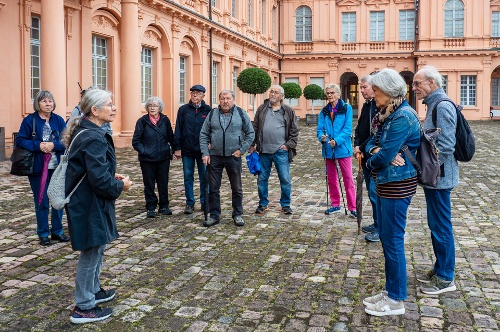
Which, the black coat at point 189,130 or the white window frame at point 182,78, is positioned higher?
the white window frame at point 182,78

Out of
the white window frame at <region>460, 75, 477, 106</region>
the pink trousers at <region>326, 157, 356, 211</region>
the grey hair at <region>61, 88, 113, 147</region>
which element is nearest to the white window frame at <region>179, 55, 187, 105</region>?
the pink trousers at <region>326, 157, 356, 211</region>

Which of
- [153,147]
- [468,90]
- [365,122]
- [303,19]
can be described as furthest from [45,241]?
[468,90]

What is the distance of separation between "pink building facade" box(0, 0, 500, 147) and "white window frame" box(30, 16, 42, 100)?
0.11 ft

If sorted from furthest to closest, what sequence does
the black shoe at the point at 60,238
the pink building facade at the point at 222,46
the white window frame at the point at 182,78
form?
the white window frame at the point at 182,78 → the pink building facade at the point at 222,46 → the black shoe at the point at 60,238

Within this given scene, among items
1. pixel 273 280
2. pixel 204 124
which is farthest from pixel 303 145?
pixel 273 280

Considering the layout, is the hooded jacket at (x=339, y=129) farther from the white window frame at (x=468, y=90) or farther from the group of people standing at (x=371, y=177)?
Result: the white window frame at (x=468, y=90)

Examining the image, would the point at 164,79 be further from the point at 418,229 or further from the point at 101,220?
the point at 101,220

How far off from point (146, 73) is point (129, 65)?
3.28 m

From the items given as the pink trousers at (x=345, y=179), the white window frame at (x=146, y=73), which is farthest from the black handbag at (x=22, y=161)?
the white window frame at (x=146, y=73)

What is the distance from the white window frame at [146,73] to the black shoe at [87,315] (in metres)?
16.9

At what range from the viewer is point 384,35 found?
3981 cm

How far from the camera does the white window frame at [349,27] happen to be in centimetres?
3997

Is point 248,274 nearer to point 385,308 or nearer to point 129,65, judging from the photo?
point 385,308

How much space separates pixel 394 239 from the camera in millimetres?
4152
